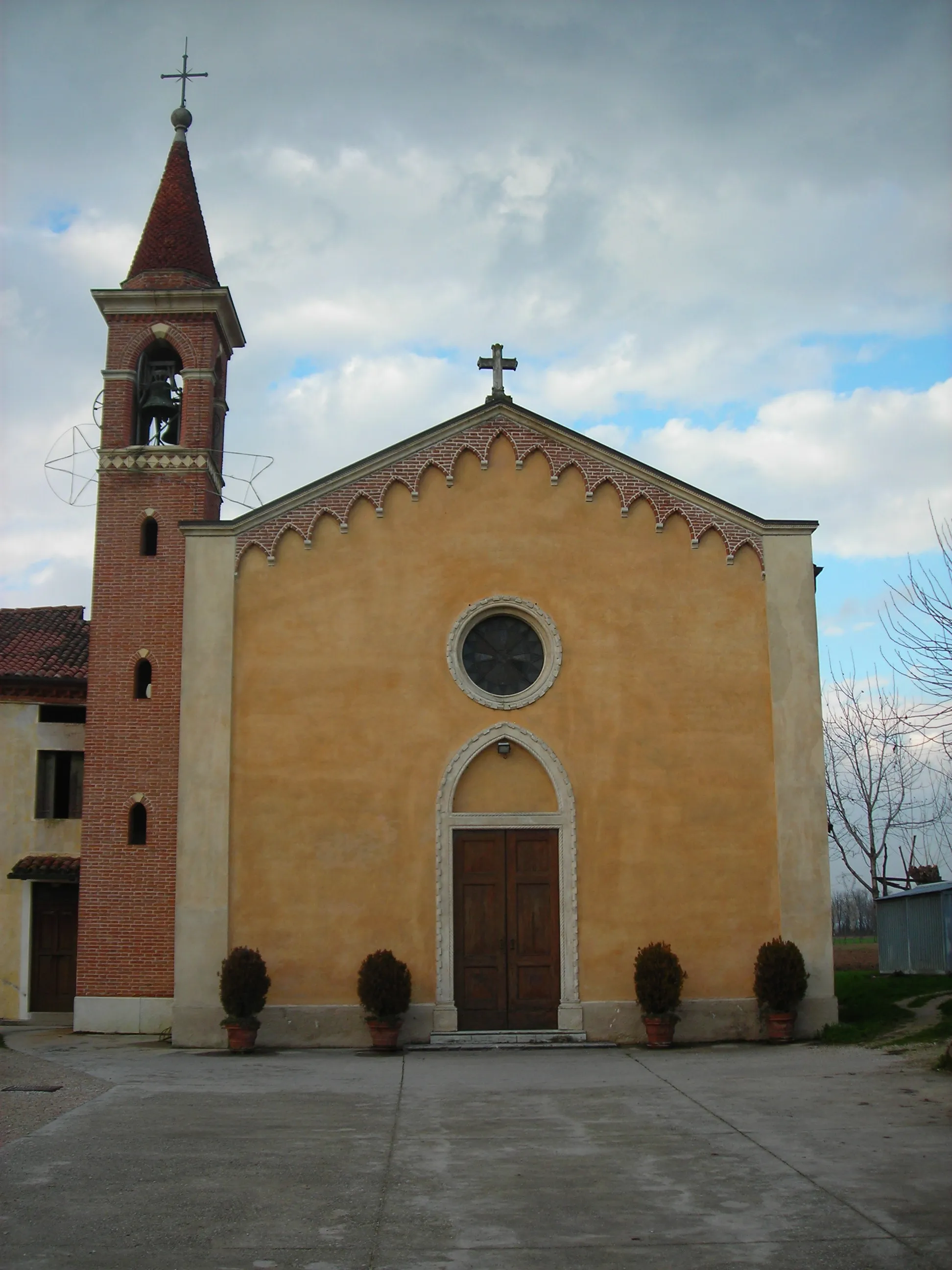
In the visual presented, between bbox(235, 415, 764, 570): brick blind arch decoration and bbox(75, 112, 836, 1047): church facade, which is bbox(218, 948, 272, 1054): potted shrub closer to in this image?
bbox(75, 112, 836, 1047): church facade

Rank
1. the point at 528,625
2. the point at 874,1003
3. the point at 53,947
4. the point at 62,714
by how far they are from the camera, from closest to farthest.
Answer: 1. the point at 528,625
2. the point at 874,1003
3. the point at 53,947
4. the point at 62,714

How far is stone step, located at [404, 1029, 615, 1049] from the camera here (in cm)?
1664

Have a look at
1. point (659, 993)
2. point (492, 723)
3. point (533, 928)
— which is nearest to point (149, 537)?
point (492, 723)

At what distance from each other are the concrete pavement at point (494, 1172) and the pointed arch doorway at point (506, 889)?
311 centimetres

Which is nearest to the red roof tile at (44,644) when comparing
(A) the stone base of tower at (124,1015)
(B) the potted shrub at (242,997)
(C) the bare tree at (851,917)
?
(A) the stone base of tower at (124,1015)

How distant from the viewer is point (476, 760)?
58.3 feet

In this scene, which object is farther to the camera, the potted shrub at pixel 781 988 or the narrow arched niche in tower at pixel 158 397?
the narrow arched niche in tower at pixel 158 397

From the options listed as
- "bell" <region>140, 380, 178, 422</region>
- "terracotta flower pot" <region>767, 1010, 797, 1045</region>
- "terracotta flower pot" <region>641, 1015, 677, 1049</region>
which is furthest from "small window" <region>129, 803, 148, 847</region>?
"terracotta flower pot" <region>767, 1010, 797, 1045</region>

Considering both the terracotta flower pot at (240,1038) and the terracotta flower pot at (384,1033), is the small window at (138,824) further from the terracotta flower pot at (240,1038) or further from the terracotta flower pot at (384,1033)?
the terracotta flower pot at (384,1033)

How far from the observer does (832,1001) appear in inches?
673

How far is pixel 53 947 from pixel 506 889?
985cm

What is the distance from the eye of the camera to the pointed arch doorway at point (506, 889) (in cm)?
1720

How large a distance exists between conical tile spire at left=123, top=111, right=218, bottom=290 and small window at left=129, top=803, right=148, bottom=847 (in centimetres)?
885

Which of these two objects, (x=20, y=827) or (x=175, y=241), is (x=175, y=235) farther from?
(x=20, y=827)
